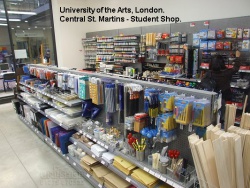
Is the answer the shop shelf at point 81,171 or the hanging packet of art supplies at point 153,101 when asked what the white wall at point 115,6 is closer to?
the hanging packet of art supplies at point 153,101

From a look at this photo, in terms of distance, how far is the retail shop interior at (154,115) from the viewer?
4.36ft

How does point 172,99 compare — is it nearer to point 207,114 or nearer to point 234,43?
point 207,114

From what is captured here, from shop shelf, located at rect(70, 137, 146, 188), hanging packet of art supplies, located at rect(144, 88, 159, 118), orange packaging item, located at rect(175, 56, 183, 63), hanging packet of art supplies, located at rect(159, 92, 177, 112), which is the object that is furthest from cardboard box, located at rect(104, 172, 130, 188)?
orange packaging item, located at rect(175, 56, 183, 63)

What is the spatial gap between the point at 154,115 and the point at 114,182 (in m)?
1.01

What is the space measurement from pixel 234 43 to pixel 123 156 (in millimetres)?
2974

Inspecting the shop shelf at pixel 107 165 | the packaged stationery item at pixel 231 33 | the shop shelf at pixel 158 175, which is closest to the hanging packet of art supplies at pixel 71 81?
the shop shelf at pixel 107 165

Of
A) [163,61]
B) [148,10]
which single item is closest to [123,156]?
[163,61]

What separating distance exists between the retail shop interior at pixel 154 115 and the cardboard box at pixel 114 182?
11 millimetres

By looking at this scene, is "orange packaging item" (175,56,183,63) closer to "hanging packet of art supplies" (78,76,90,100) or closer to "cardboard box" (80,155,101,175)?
"hanging packet of art supplies" (78,76,90,100)

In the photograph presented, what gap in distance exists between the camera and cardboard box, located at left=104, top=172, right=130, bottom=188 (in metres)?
2.25

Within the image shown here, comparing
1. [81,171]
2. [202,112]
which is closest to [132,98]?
[202,112]

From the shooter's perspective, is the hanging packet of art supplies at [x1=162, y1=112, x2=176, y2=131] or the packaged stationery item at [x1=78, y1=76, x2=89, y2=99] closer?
the hanging packet of art supplies at [x1=162, y1=112, x2=176, y2=131]

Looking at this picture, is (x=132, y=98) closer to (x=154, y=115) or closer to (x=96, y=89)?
(x=154, y=115)

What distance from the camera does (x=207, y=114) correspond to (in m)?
1.54
